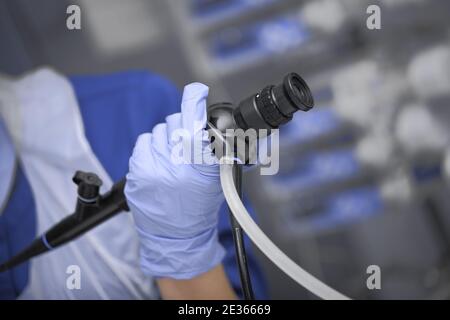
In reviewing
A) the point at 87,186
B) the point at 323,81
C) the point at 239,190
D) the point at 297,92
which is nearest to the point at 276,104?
the point at 297,92

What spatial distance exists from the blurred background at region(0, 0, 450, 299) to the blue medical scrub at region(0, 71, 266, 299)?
0.75ft

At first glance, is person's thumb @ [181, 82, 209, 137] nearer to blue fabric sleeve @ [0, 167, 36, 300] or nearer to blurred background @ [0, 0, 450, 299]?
blue fabric sleeve @ [0, 167, 36, 300]

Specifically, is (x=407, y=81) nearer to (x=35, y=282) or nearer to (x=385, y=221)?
(x=385, y=221)

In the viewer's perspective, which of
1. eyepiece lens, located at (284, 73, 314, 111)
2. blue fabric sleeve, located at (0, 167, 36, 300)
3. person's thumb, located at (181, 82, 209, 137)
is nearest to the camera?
eyepiece lens, located at (284, 73, 314, 111)

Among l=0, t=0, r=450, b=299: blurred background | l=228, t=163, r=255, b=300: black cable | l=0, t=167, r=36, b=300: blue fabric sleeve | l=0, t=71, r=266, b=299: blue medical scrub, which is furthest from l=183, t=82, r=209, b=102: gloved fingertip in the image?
l=0, t=0, r=450, b=299: blurred background

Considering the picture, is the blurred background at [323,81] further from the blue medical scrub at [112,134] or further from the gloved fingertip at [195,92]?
the gloved fingertip at [195,92]

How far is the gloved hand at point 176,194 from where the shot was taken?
681 millimetres

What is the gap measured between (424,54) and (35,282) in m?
1.13

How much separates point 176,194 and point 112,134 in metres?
0.34

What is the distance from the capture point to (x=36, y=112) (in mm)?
974

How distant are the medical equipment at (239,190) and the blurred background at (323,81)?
592mm

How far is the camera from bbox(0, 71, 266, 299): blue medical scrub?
891mm

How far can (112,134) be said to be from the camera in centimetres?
98

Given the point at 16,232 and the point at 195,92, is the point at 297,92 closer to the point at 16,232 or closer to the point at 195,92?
the point at 195,92
